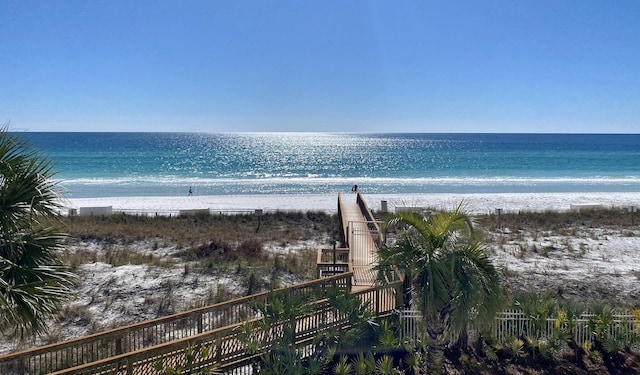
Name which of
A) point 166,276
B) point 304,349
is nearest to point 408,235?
point 304,349

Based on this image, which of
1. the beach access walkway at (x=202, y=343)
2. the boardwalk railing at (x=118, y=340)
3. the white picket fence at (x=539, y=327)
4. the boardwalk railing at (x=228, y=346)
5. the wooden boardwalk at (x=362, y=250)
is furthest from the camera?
the wooden boardwalk at (x=362, y=250)

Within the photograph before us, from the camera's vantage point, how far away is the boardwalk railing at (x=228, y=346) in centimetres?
629

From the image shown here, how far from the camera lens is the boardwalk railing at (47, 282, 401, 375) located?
6289 mm

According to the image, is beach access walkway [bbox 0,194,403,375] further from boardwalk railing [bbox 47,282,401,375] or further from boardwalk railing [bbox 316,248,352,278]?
boardwalk railing [bbox 316,248,352,278]

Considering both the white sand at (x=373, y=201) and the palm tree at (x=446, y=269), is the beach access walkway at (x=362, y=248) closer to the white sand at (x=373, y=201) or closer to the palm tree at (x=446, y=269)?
the palm tree at (x=446, y=269)

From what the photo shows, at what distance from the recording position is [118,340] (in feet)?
24.5

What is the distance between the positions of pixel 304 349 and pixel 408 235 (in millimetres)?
2999

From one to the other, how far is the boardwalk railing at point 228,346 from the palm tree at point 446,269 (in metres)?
1.73

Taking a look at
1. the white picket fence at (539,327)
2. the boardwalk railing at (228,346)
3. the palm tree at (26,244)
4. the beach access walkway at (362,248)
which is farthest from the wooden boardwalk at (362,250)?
the palm tree at (26,244)

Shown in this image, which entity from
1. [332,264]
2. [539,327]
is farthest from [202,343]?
[539,327]

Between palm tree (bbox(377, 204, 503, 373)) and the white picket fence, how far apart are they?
198 centimetres

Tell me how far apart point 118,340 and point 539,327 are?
24.9 ft

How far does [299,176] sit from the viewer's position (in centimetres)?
5931

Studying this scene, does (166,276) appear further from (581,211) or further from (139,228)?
(581,211)
